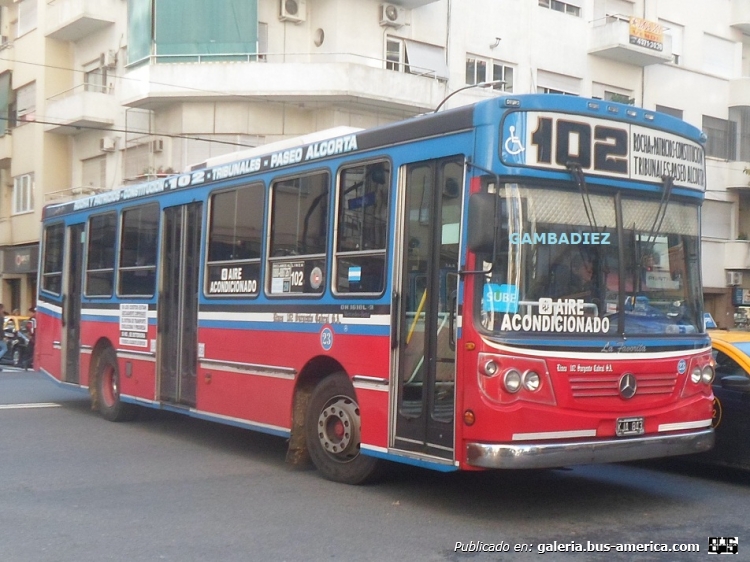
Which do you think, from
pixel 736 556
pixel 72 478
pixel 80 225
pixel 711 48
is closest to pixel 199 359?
pixel 72 478

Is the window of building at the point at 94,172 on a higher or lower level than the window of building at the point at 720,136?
lower

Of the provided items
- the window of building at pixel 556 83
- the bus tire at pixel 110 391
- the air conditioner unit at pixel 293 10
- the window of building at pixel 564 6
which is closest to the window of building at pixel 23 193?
the air conditioner unit at pixel 293 10

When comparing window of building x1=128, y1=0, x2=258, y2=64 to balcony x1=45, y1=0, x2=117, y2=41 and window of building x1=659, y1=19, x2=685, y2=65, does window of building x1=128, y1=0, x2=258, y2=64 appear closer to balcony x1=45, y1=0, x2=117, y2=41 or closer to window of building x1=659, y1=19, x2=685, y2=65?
balcony x1=45, y1=0, x2=117, y2=41

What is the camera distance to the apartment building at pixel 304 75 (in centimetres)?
2733

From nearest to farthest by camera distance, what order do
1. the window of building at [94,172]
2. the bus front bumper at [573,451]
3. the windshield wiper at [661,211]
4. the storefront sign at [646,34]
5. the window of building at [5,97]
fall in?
the bus front bumper at [573,451] < the windshield wiper at [661,211] < the window of building at [94,172] < the storefront sign at [646,34] < the window of building at [5,97]

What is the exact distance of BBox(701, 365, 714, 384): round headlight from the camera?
802 centimetres

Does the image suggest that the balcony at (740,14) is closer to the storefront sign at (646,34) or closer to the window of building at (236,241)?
the storefront sign at (646,34)

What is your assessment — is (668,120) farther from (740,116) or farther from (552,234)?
(740,116)

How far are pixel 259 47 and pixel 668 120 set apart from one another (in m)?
21.3

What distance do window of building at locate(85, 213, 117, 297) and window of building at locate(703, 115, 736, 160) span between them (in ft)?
95.0

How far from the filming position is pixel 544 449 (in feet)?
23.1

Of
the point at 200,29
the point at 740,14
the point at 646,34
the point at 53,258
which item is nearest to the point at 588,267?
the point at 53,258

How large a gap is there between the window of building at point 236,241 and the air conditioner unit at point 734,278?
97.7 feet

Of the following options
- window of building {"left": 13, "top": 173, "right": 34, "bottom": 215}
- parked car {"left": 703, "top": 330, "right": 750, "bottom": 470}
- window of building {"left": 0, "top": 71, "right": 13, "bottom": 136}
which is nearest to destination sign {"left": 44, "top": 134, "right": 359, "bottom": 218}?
parked car {"left": 703, "top": 330, "right": 750, "bottom": 470}
